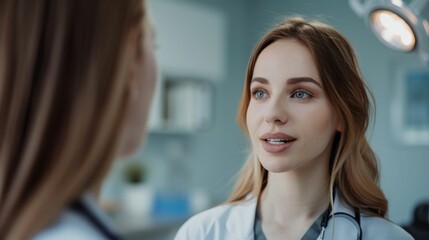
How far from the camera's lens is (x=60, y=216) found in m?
0.41

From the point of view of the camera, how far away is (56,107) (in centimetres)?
39

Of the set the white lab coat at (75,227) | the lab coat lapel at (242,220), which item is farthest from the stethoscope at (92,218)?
the lab coat lapel at (242,220)

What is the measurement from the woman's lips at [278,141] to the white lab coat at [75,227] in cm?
16

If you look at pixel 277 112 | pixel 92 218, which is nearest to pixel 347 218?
pixel 277 112

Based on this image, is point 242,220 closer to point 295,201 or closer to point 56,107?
point 295,201

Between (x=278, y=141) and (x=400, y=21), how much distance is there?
24 cm

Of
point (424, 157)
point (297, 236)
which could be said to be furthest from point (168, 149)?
point (297, 236)

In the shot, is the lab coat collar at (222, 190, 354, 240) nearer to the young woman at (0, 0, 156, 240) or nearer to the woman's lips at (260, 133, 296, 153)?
the woman's lips at (260, 133, 296, 153)

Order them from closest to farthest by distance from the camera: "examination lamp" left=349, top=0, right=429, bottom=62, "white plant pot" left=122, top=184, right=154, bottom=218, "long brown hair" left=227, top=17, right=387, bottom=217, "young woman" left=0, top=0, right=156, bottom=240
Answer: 1. "young woman" left=0, top=0, right=156, bottom=240
2. "long brown hair" left=227, top=17, right=387, bottom=217
3. "examination lamp" left=349, top=0, right=429, bottom=62
4. "white plant pot" left=122, top=184, right=154, bottom=218

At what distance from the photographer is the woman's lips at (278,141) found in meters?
0.51

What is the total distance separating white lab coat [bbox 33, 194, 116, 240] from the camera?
40cm

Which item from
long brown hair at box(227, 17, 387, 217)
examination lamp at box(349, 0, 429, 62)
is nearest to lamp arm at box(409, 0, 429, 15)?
examination lamp at box(349, 0, 429, 62)

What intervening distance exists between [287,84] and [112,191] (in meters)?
1.88

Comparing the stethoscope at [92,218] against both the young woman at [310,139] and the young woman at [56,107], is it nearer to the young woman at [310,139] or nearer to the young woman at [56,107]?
the young woman at [56,107]
